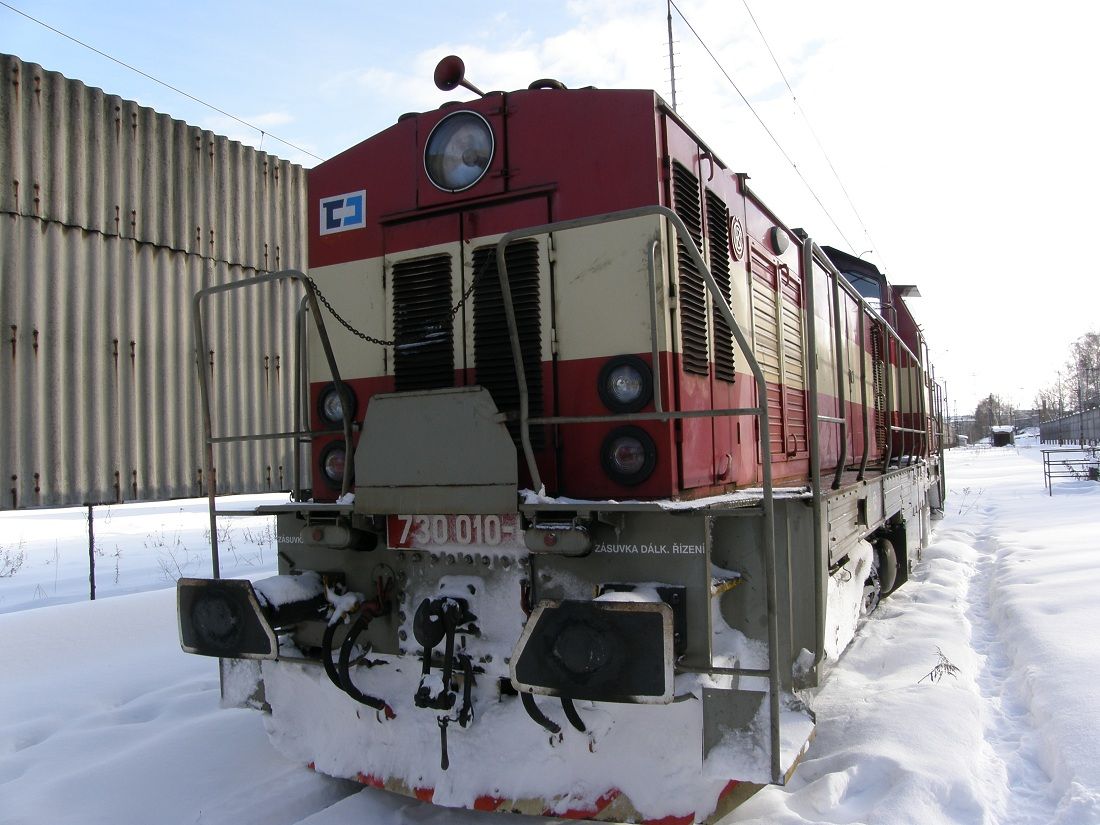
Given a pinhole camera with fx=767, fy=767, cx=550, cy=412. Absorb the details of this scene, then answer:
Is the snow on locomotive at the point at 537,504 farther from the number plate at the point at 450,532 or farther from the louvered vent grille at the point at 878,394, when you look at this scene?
the louvered vent grille at the point at 878,394

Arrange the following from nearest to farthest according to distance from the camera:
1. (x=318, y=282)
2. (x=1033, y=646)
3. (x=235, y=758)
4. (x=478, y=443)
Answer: (x=478, y=443) → (x=235, y=758) → (x=318, y=282) → (x=1033, y=646)

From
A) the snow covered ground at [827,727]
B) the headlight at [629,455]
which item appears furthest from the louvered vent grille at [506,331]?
the snow covered ground at [827,727]

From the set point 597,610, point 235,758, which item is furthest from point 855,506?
point 235,758

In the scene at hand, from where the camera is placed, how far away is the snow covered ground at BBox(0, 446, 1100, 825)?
3.09 m

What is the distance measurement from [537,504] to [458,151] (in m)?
1.73

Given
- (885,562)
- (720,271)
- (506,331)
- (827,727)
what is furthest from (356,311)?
(885,562)

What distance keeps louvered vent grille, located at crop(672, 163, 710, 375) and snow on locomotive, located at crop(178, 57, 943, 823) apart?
2 cm

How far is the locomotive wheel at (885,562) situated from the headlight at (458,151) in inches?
173

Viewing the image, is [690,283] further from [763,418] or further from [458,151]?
[458,151]

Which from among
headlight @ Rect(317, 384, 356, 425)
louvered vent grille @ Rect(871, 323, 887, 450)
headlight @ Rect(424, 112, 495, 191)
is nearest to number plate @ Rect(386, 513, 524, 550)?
headlight @ Rect(317, 384, 356, 425)

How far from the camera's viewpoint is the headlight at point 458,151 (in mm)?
3432

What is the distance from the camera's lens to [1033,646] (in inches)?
198

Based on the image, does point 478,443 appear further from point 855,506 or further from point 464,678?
point 855,506

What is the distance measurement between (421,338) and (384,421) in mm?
632
